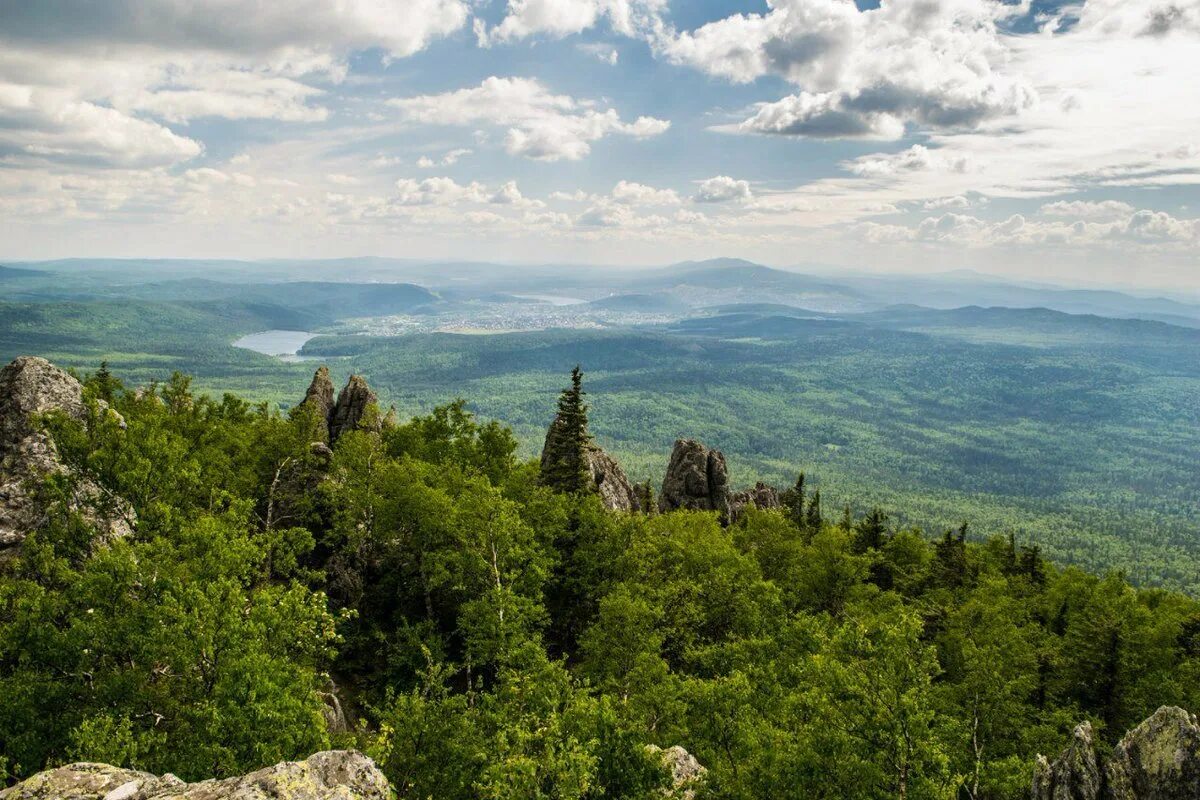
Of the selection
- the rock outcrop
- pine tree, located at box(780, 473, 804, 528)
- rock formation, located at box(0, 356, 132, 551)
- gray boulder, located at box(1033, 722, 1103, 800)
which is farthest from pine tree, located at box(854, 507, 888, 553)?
the rock outcrop

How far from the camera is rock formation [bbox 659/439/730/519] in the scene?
99.5 m

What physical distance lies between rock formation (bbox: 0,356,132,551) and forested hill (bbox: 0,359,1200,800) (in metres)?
0.18

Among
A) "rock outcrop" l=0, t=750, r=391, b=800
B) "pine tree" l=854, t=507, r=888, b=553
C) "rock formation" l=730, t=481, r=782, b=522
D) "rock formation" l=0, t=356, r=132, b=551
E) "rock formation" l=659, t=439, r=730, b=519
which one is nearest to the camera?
"rock outcrop" l=0, t=750, r=391, b=800

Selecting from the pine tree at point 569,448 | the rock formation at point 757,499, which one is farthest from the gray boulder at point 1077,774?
the rock formation at point 757,499

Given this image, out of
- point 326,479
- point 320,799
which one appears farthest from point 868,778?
point 326,479

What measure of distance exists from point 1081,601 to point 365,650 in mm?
71272

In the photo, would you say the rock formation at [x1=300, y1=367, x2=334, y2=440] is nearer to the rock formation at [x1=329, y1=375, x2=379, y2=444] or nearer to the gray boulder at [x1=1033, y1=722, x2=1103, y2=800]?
the rock formation at [x1=329, y1=375, x2=379, y2=444]

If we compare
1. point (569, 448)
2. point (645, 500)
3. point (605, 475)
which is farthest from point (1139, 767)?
point (645, 500)

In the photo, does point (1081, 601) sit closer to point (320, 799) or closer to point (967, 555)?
point (967, 555)

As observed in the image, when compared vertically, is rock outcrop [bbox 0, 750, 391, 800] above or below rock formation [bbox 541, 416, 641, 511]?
above

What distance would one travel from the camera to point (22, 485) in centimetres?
3170

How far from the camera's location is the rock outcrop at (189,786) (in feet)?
42.5

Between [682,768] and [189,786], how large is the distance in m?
18.7

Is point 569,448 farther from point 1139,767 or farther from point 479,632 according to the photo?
point 1139,767
